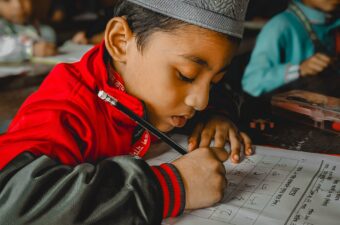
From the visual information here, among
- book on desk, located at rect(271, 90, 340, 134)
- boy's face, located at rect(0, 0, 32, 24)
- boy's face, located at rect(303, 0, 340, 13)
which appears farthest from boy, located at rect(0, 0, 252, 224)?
boy's face, located at rect(0, 0, 32, 24)

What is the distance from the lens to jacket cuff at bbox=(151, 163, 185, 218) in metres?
0.50

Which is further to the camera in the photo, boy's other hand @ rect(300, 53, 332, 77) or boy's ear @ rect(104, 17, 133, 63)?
boy's other hand @ rect(300, 53, 332, 77)

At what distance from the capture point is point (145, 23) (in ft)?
2.24

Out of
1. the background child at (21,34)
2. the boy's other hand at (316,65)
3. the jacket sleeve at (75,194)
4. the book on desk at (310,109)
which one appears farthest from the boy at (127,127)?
the background child at (21,34)

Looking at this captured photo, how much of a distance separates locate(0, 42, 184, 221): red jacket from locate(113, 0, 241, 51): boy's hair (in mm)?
79

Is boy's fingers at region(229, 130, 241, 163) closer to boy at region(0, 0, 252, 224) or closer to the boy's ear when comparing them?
boy at region(0, 0, 252, 224)

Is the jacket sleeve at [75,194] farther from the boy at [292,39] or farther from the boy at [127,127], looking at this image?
the boy at [292,39]

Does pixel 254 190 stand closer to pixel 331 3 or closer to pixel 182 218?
pixel 182 218

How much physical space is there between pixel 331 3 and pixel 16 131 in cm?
157

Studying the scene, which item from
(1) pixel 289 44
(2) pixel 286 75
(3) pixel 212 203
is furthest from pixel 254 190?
(1) pixel 289 44

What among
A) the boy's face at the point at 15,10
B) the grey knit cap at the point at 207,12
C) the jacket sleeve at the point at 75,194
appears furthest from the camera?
the boy's face at the point at 15,10

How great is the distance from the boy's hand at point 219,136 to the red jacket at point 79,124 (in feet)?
0.33

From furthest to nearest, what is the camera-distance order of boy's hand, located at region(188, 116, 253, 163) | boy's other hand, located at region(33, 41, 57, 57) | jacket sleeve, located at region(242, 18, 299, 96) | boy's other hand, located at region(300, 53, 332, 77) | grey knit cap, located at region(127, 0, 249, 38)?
jacket sleeve, located at region(242, 18, 299, 96) < boy's other hand, located at region(33, 41, 57, 57) < boy's other hand, located at region(300, 53, 332, 77) < boy's hand, located at region(188, 116, 253, 163) < grey knit cap, located at region(127, 0, 249, 38)

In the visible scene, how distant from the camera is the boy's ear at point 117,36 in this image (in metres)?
0.70
